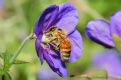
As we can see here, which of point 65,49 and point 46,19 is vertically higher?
point 46,19

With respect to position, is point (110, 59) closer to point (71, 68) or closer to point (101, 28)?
point (71, 68)

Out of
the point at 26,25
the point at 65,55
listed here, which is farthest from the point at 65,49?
the point at 26,25

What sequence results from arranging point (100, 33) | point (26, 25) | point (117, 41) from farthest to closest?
1. point (26, 25)
2. point (100, 33)
3. point (117, 41)

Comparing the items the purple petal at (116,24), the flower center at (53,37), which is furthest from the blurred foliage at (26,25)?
the purple petal at (116,24)

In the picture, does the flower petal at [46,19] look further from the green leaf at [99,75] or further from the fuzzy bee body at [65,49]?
the green leaf at [99,75]

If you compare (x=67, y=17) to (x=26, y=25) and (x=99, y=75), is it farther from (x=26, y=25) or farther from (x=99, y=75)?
(x=26, y=25)

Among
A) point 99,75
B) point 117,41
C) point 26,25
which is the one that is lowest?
point 99,75

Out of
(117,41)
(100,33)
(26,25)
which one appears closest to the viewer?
(117,41)
